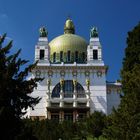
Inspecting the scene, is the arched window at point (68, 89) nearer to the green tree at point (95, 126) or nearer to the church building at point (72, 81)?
the church building at point (72, 81)

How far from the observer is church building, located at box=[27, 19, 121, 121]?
83250 millimetres

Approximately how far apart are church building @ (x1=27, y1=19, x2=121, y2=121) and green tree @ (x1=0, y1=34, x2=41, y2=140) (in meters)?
62.2

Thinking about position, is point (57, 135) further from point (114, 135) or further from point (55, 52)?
point (55, 52)

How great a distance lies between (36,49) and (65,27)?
45.3 feet

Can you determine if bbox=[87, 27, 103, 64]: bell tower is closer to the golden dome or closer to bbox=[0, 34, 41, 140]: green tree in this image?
the golden dome

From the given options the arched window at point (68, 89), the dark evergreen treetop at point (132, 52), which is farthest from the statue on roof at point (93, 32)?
the dark evergreen treetop at point (132, 52)

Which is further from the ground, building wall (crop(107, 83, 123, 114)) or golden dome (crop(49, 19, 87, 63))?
golden dome (crop(49, 19, 87, 63))

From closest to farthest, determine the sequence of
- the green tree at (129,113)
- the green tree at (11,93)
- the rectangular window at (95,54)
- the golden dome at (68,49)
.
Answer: the green tree at (11,93) < the green tree at (129,113) < the rectangular window at (95,54) < the golden dome at (68,49)

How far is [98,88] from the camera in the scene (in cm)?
8681

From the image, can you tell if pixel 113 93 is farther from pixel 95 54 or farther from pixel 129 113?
pixel 129 113

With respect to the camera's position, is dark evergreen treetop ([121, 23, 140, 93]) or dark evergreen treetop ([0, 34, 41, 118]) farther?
dark evergreen treetop ([121, 23, 140, 93])

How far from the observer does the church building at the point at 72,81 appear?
273 ft

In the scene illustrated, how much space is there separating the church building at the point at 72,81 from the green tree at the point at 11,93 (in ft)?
204

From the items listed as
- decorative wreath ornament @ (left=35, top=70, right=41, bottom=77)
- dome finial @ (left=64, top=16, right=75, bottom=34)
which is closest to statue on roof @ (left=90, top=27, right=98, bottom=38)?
dome finial @ (left=64, top=16, right=75, bottom=34)
